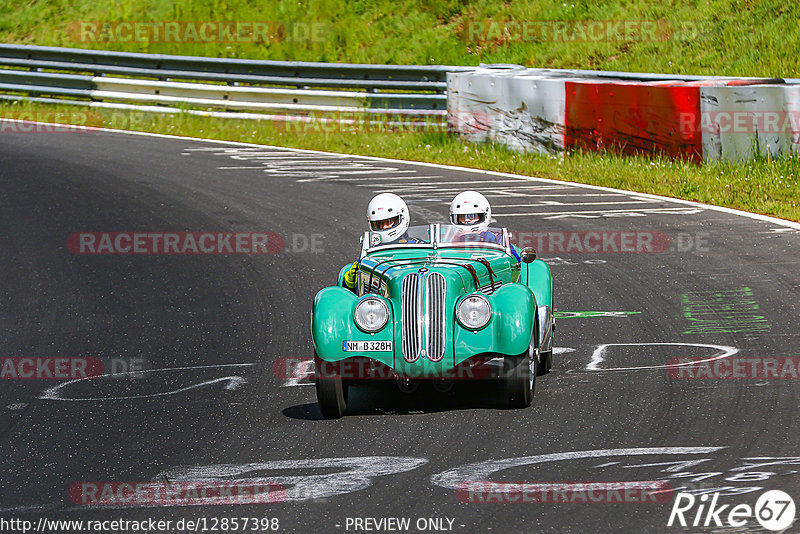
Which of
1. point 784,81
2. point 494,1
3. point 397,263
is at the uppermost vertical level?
point 494,1

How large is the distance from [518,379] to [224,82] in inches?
693

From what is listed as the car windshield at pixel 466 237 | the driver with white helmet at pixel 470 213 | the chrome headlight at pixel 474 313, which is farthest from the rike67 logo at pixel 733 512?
the driver with white helmet at pixel 470 213

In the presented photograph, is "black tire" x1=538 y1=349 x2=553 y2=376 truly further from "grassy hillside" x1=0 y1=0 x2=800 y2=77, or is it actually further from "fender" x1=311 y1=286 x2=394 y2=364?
"grassy hillside" x1=0 y1=0 x2=800 y2=77

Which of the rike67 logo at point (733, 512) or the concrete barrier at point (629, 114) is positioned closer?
the rike67 logo at point (733, 512)

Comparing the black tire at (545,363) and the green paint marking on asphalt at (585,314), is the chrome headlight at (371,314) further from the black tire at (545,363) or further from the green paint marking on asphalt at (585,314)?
the green paint marking on asphalt at (585,314)

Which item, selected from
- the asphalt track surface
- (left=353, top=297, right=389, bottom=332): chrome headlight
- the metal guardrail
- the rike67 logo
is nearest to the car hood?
(left=353, top=297, right=389, bottom=332): chrome headlight

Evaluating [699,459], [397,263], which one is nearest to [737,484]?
[699,459]

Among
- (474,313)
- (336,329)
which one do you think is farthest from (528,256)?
(336,329)

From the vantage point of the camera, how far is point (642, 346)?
873 cm

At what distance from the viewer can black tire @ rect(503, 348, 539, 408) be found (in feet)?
23.5

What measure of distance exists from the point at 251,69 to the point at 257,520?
18248 millimetres

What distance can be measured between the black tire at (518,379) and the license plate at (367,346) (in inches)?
29.1

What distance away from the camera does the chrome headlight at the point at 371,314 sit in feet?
23.8

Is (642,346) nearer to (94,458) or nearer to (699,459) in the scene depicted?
(699,459)
